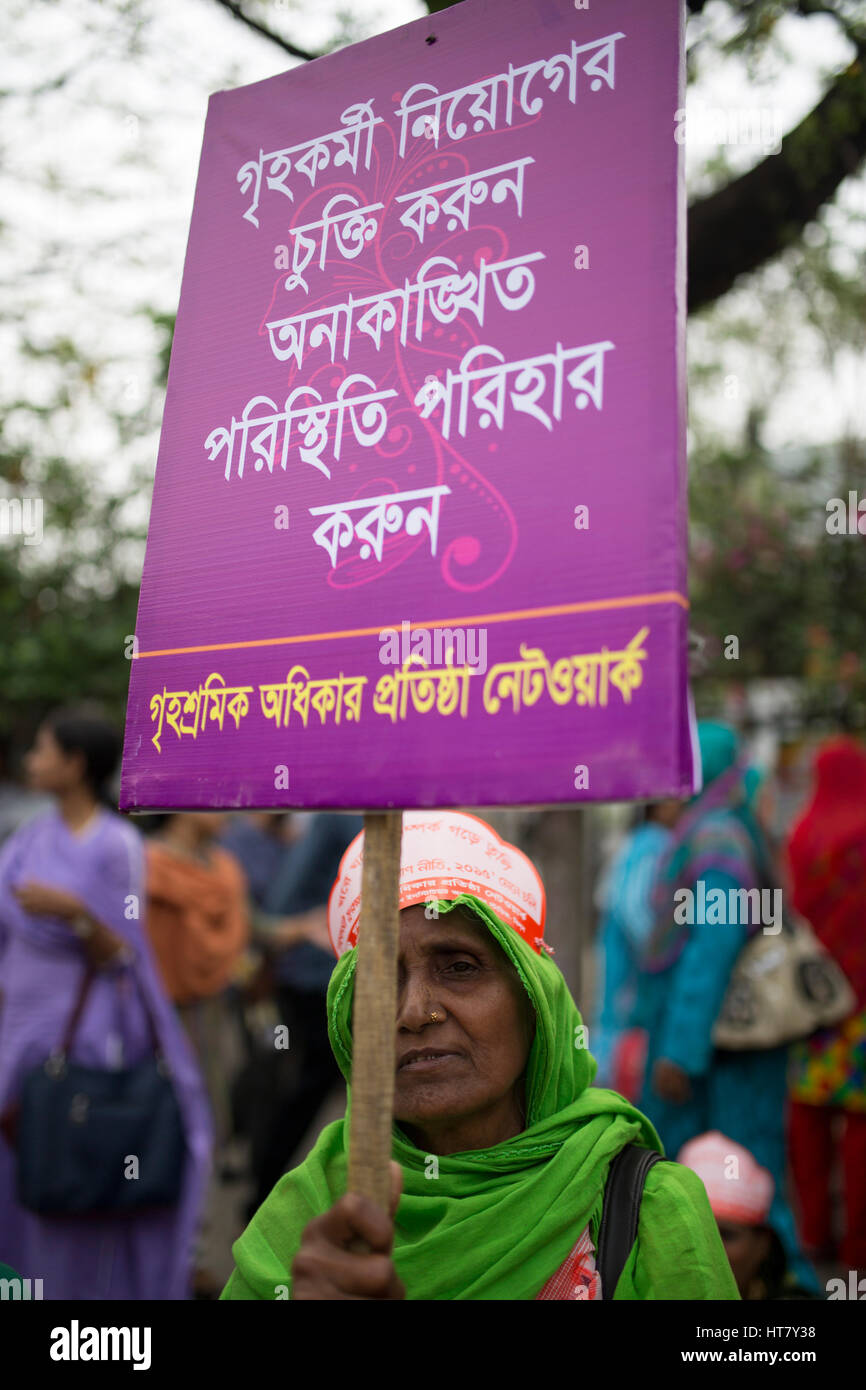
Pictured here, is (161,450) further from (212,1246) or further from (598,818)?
(598,818)

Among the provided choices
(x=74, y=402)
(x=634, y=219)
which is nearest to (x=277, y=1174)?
(x=74, y=402)

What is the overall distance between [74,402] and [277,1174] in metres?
3.47

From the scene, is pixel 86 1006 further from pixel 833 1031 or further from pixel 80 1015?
pixel 833 1031

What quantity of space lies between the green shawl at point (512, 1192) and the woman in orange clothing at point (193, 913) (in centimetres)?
370

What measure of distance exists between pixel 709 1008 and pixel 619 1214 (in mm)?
Answer: 2643

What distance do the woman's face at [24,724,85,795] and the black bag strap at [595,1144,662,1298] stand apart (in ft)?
10.4

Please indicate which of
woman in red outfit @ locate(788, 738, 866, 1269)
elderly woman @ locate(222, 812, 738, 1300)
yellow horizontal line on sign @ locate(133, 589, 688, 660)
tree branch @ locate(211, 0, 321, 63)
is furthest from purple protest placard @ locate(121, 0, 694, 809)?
woman in red outfit @ locate(788, 738, 866, 1269)

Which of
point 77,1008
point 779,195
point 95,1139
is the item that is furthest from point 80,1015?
point 779,195

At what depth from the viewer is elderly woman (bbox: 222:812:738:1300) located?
190 cm

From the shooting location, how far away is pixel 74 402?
5676 mm

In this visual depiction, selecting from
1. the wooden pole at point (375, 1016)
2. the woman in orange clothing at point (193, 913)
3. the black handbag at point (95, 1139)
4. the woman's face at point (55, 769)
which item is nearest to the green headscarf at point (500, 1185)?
the wooden pole at point (375, 1016)

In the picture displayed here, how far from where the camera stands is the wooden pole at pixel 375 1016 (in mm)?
1635

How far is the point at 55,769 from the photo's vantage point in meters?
4.68

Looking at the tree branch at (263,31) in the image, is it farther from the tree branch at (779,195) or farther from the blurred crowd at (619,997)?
the blurred crowd at (619,997)
